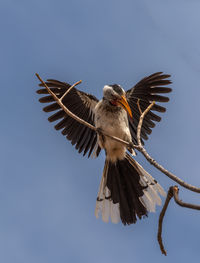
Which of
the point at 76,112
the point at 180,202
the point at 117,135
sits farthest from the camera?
the point at 76,112

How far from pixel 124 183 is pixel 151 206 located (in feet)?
1.94

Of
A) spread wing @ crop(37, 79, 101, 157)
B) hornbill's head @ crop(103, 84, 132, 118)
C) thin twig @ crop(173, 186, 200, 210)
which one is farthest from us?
spread wing @ crop(37, 79, 101, 157)

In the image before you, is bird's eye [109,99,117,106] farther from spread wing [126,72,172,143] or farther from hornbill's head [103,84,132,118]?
spread wing [126,72,172,143]

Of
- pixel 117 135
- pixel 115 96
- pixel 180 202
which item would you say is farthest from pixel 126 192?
pixel 180 202

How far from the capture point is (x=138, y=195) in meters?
5.95

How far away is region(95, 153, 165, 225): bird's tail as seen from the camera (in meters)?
5.81

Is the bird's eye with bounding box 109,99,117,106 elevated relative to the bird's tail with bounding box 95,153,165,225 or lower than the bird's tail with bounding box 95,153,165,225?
elevated

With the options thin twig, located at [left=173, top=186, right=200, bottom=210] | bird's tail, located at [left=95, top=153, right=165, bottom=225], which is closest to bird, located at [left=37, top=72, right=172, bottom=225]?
bird's tail, located at [left=95, top=153, right=165, bottom=225]

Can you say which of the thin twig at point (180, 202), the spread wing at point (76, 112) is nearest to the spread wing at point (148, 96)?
the spread wing at point (76, 112)

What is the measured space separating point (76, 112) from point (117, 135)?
1.28 meters

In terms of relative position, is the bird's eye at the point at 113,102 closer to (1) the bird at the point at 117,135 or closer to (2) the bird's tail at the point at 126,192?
(1) the bird at the point at 117,135

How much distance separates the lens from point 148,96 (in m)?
6.94

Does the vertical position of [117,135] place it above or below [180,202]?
above

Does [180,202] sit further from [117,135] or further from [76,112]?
[76,112]
